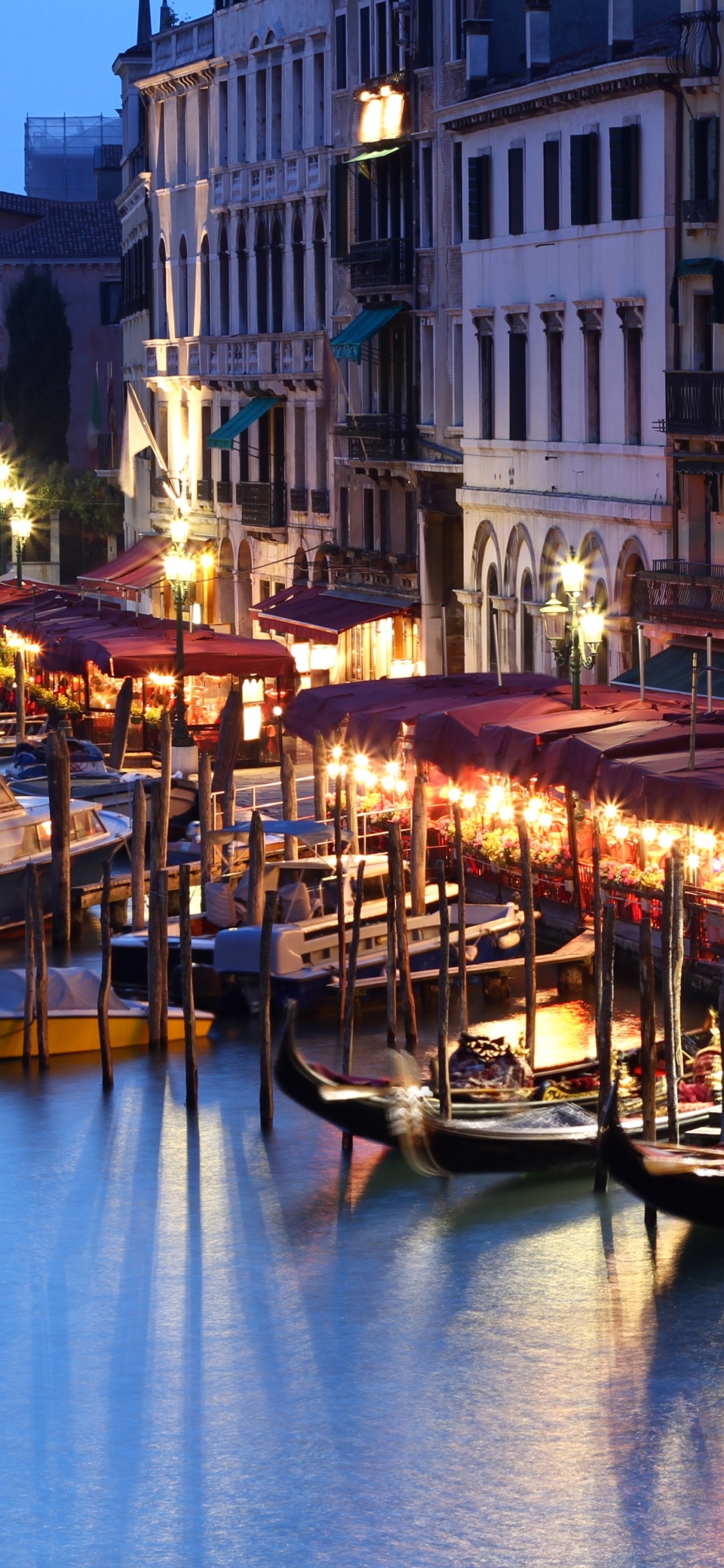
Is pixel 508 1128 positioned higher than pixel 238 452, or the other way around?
pixel 238 452

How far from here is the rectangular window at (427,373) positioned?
158ft

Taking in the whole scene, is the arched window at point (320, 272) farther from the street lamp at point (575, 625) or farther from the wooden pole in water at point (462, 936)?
the wooden pole in water at point (462, 936)

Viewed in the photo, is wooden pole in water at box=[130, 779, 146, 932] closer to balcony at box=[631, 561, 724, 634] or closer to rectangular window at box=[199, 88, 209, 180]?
balcony at box=[631, 561, 724, 634]

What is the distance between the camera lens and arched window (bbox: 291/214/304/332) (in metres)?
55.4

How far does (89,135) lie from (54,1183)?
73.7 m

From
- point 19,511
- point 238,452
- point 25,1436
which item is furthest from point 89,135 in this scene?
point 25,1436

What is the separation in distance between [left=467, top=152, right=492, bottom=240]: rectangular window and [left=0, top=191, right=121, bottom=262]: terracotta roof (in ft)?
133

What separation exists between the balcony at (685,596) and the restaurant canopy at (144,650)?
803 cm

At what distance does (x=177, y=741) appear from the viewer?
42.6m

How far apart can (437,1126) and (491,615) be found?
73.8 feet

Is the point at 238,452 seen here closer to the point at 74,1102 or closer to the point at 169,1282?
the point at 74,1102

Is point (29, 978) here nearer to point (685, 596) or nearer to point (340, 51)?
point (685, 596)

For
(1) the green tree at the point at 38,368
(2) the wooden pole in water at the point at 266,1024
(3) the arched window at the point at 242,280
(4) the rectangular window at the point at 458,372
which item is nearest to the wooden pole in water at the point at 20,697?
(4) the rectangular window at the point at 458,372

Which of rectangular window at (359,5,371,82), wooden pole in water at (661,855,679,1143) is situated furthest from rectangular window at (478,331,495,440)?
wooden pole in water at (661,855,679,1143)
